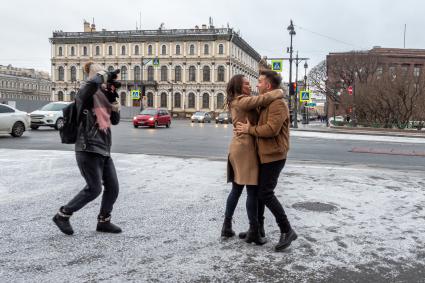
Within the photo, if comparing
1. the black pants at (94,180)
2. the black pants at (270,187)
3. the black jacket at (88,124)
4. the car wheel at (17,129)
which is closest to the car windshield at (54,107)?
the car wheel at (17,129)

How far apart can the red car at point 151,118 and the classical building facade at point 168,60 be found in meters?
44.6

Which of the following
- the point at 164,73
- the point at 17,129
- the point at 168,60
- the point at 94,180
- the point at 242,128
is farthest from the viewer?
the point at 164,73

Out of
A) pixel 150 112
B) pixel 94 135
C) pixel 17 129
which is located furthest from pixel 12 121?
pixel 94 135

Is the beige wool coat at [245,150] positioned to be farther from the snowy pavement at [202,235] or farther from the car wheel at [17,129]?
the car wheel at [17,129]

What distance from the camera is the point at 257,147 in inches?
161

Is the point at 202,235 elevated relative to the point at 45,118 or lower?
lower

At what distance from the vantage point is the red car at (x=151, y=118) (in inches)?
1187

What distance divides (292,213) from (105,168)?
8.19 feet

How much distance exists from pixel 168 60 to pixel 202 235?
77.4 m

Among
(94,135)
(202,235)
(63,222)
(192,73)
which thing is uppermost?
(192,73)

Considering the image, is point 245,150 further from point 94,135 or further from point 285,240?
point 94,135

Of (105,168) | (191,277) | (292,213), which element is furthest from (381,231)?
(105,168)

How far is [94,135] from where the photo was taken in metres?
4.25

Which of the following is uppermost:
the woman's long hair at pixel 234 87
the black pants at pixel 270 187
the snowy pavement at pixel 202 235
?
the woman's long hair at pixel 234 87
